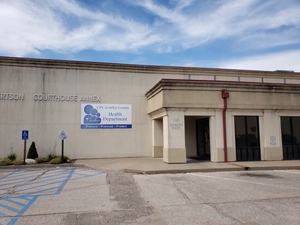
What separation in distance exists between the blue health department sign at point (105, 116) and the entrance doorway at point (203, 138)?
5037 mm

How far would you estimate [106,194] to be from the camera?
775 cm

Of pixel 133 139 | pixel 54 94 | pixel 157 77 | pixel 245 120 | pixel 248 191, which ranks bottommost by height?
pixel 248 191

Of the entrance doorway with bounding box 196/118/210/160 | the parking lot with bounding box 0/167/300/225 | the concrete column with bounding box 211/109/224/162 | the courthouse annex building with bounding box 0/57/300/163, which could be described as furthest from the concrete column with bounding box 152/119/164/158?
the parking lot with bounding box 0/167/300/225

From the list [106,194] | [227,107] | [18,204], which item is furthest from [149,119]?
[18,204]

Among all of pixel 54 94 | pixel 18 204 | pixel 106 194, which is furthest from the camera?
pixel 54 94

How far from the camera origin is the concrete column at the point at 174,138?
43.9 ft

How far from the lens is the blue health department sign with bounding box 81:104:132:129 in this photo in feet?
55.1

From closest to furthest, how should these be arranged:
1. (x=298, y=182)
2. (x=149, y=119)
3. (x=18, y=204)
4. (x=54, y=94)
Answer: (x=18, y=204)
(x=298, y=182)
(x=54, y=94)
(x=149, y=119)

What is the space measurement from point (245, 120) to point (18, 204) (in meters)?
12.6

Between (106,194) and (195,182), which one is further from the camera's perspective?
(195,182)

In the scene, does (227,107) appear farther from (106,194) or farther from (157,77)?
(106,194)

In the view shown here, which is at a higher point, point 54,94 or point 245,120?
point 54,94

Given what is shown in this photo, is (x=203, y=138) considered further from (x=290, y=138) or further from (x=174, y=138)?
(x=290, y=138)

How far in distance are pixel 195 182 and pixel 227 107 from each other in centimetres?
640
